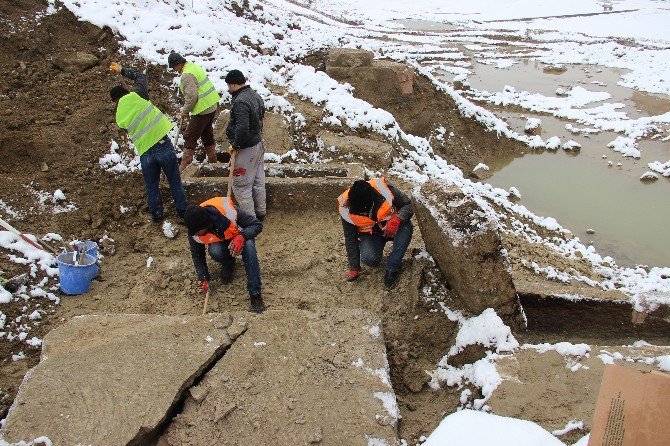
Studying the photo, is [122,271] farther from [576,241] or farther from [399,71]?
[399,71]

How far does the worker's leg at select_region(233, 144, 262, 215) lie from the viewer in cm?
532

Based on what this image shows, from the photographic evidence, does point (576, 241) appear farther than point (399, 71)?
No

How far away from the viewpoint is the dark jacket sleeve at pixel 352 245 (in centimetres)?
466

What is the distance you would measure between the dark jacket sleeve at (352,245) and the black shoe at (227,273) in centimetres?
119

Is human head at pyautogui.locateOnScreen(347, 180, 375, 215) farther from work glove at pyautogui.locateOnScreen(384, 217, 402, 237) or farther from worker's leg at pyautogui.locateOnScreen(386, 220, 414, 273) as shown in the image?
worker's leg at pyautogui.locateOnScreen(386, 220, 414, 273)

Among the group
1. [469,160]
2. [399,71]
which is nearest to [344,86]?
[399,71]

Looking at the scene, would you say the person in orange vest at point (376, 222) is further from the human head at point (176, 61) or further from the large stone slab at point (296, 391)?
the human head at point (176, 61)

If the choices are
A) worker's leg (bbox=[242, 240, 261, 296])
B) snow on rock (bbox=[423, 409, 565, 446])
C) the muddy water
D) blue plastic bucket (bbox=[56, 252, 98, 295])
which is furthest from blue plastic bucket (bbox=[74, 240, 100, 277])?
the muddy water

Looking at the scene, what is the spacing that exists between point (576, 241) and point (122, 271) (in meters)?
5.82

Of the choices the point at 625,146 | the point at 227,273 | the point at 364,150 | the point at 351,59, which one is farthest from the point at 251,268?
the point at 625,146

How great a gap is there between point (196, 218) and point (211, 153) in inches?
101

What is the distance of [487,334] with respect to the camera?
12.7 ft

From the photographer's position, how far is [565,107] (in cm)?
1214

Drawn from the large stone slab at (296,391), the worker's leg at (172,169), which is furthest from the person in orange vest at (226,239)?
the worker's leg at (172,169)
